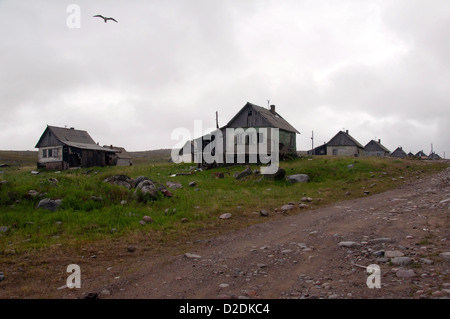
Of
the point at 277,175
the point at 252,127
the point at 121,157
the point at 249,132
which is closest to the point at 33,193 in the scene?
the point at 277,175

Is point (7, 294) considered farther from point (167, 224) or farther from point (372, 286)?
point (372, 286)

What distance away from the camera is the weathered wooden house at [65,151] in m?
38.3

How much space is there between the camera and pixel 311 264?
208 inches

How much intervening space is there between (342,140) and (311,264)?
47304mm

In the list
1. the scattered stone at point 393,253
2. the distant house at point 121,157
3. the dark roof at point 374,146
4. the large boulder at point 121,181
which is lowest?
the scattered stone at point 393,253

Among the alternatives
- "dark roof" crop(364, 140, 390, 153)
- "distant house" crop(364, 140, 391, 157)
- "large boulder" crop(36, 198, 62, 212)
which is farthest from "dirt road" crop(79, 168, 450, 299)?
"dark roof" crop(364, 140, 390, 153)

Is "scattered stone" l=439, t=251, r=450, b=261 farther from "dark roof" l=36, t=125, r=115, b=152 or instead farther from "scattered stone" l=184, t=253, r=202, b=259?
"dark roof" l=36, t=125, r=115, b=152

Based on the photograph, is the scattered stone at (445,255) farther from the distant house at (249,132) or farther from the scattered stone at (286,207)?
the distant house at (249,132)

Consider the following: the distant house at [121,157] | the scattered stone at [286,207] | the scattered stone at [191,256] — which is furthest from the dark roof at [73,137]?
→ the scattered stone at [191,256]

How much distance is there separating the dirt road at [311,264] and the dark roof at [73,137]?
36819mm

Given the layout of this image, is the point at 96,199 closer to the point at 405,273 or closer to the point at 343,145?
the point at 405,273

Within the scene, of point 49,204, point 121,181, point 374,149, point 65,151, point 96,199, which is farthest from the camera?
point 374,149

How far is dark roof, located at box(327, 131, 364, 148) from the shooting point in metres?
48.6

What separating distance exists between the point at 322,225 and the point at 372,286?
4.26 meters
